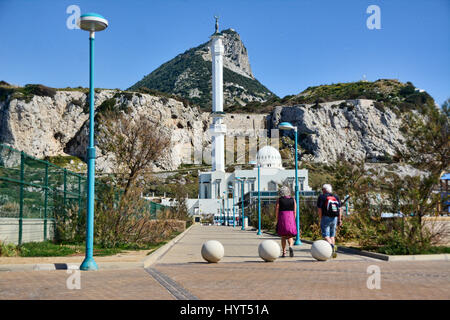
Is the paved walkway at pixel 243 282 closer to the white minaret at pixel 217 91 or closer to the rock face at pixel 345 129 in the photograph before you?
the white minaret at pixel 217 91

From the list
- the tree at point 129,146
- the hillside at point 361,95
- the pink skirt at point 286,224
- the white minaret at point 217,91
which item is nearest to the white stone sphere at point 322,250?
the pink skirt at point 286,224

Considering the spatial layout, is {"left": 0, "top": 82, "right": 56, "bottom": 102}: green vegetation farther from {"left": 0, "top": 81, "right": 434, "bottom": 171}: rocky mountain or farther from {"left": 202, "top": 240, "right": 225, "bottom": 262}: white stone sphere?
{"left": 202, "top": 240, "right": 225, "bottom": 262}: white stone sphere

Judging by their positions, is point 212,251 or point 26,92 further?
point 26,92

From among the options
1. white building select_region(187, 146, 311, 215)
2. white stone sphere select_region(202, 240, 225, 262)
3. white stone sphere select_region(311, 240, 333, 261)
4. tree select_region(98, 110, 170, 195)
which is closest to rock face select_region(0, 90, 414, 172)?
white building select_region(187, 146, 311, 215)

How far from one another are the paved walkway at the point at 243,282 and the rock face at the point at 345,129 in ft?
387

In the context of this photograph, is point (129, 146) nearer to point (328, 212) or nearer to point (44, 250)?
point (44, 250)

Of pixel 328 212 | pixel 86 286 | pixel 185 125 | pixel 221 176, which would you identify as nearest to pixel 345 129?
pixel 185 125

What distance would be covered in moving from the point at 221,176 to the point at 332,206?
81624 millimetres

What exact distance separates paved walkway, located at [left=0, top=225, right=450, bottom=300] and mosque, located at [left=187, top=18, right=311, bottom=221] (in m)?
70.7

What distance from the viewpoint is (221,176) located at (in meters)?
93.3

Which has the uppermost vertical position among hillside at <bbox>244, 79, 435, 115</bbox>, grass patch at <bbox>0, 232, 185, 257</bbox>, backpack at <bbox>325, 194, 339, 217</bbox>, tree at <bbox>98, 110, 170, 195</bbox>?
hillside at <bbox>244, 79, 435, 115</bbox>

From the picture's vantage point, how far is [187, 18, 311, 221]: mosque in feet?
269

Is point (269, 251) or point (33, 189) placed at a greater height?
point (33, 189)
